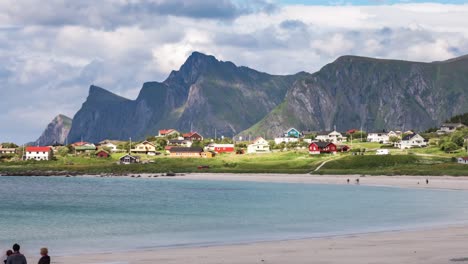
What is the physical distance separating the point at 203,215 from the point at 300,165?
320ft

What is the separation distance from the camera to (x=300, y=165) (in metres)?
170

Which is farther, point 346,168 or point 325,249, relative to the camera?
point 346,168

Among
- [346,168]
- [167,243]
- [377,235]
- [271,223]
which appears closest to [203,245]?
[167,243]

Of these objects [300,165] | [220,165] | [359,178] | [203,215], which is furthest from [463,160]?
[203,215]

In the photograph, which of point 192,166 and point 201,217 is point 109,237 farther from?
point 192,166

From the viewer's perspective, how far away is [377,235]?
49.6 m

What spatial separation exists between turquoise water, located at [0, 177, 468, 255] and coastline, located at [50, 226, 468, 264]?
4570mm

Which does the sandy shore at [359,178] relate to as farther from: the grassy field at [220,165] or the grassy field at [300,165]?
the grassy field at [220,165]

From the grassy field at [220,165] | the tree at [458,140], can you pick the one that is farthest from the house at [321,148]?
the tree at [458,140]

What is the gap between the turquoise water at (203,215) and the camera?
52125 mm

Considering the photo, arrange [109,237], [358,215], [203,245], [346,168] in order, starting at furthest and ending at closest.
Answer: [346,168] < [358,215] < [109,237] < [203,245]

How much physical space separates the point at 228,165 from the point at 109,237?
129770 millimetres

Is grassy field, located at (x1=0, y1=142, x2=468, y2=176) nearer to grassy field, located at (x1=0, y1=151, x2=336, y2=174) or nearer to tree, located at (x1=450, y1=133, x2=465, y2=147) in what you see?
grassy field, located at (x1=0, y1=151, x2=336, y2=174)

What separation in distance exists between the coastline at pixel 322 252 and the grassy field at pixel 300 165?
94.2 meters
